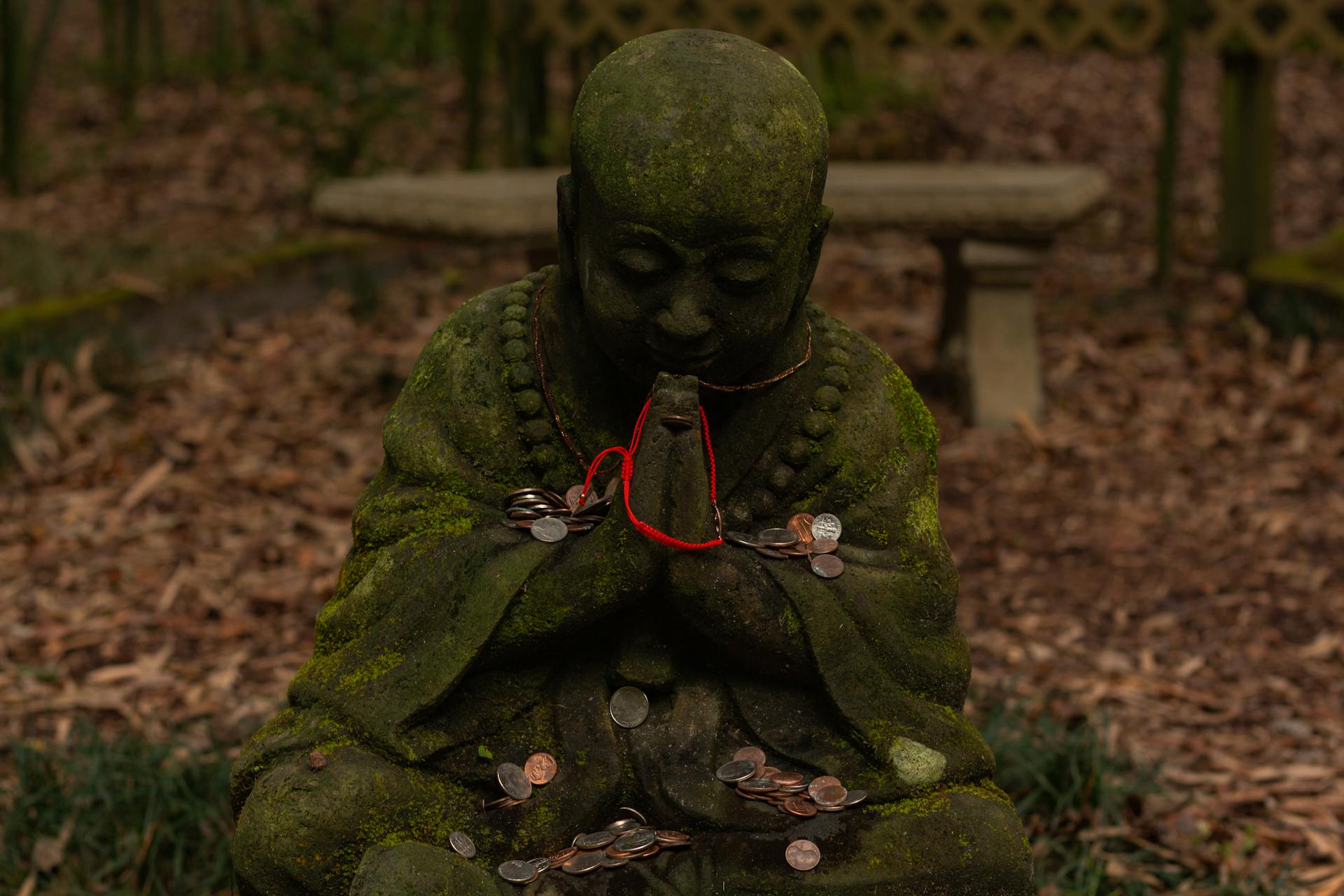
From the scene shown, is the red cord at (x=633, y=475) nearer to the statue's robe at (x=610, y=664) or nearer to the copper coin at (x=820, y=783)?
the statue's robe at (x=610, y=664)

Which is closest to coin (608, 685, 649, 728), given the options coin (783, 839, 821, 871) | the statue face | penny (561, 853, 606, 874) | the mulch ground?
penny (561, 853, 606, 874)

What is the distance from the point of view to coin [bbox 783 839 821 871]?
99.9 inches

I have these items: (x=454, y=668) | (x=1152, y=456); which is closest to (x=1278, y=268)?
(x=1152, y=456)

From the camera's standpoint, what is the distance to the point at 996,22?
7.63 m

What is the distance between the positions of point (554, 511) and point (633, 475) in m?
0.24

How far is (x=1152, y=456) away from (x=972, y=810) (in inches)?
161

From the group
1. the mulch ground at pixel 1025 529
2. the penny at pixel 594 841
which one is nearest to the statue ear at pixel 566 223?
the penny at pixel 594 841

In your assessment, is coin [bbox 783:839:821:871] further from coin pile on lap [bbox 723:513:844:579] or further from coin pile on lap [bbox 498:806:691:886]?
coin pile on lap [bbox 723:513:844:579]

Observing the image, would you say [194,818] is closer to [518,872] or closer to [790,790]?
[518,872]

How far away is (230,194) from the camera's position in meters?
9.77

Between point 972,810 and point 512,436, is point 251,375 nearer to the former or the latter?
point 512,436

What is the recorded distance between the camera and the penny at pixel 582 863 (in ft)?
8.38

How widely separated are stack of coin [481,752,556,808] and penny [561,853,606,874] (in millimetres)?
139

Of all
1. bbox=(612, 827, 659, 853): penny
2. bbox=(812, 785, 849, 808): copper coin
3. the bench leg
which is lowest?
the bench leg
